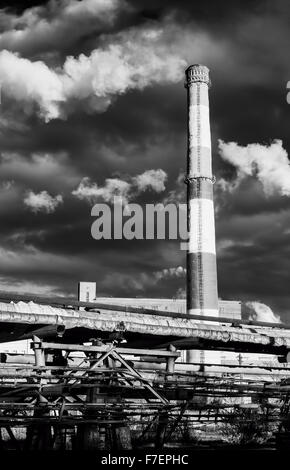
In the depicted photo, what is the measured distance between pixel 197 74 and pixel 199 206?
26.2 feet

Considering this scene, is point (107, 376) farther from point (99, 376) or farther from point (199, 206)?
point (199, 206)

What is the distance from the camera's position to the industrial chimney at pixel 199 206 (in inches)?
1246

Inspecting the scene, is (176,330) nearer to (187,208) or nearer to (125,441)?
(125,441)

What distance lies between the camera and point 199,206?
32.7 metres

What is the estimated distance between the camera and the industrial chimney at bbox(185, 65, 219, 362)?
31.6 meters

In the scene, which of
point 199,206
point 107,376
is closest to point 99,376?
point 107,376

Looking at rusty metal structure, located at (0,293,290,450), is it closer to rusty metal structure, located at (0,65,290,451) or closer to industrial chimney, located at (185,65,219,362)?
rusty metal structure, located at (0,65,290,451)

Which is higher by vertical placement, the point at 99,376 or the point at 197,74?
the point at 197,74

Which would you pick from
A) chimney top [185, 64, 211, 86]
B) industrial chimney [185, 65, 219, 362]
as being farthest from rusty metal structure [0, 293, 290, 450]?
chimney top [185, 64, 211, 86]

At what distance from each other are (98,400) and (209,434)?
7.69 m

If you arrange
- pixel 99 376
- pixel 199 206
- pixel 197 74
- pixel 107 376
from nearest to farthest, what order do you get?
pixel 99 376
pixel 107 376
pixel 199 206
pixel 197 74

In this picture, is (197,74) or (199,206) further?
(197,74)

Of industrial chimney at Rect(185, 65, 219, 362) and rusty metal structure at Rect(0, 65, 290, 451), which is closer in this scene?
rusty metal structure at Rect(0, 65, 290, 451)

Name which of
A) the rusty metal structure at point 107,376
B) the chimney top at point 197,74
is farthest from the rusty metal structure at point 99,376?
the chimney top at point 197,74
